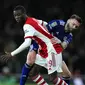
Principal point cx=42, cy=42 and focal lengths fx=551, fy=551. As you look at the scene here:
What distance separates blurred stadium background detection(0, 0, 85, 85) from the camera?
60.9 feet

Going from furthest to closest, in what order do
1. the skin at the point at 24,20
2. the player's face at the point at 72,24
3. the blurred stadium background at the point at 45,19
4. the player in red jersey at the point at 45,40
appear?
the blurred stadium background at the point at 45,19
the player's face at the point at 72,24
the skin at the point at 24,20
the player in red jersey at the point at 45,40

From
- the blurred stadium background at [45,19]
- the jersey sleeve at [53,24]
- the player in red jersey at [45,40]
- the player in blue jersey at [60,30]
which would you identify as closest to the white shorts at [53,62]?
the player in red jersey at [45,40]

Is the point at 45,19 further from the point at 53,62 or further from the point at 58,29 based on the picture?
the point at 53,62

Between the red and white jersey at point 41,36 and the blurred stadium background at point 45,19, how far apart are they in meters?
7.17

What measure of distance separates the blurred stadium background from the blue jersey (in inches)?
277

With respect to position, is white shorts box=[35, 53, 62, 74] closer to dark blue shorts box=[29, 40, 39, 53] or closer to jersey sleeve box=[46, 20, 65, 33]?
dark blue shorts box=[29, 40, 39, 53]

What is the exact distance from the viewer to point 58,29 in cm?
1074

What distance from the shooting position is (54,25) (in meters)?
10.7

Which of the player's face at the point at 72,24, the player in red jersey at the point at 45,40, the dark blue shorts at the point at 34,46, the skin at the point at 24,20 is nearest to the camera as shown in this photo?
the player in red jersey at the point at 45,40

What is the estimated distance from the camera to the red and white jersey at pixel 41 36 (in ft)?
33.6

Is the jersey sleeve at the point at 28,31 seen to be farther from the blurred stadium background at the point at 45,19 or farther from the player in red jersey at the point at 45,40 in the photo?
the blurred stadium background at the point at 45,19

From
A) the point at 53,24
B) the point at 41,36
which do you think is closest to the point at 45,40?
the point at 41,36

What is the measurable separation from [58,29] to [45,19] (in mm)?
10185

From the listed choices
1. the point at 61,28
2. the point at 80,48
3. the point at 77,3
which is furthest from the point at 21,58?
the point at 61,28
